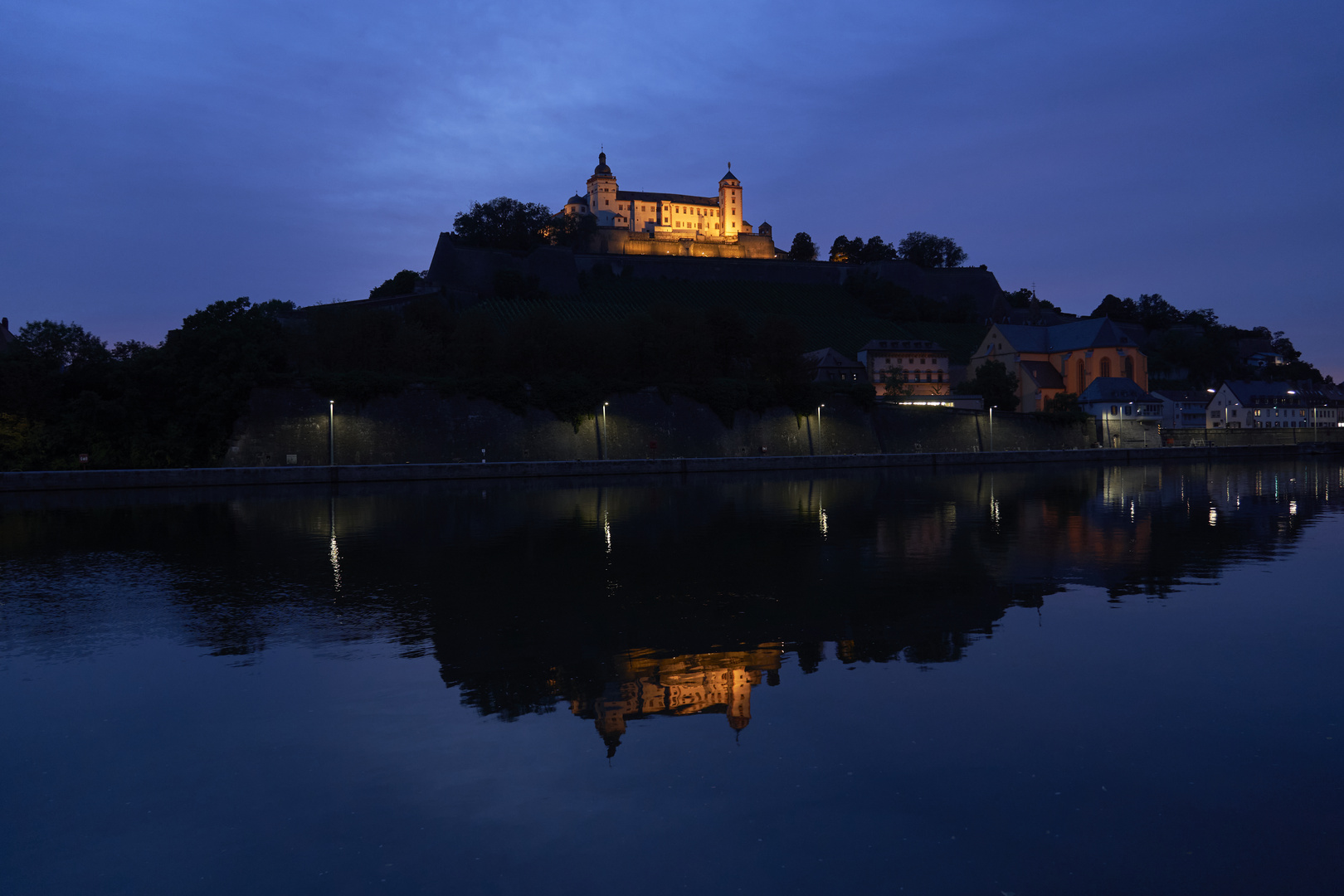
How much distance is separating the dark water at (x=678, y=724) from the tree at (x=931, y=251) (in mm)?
114092

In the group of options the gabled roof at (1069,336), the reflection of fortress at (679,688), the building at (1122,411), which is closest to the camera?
the reflection of fortress at (679,688)

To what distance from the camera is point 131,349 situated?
4472 centimetres

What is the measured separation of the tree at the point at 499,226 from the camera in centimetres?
9988

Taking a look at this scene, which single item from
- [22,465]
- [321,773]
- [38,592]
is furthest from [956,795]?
[22,465]

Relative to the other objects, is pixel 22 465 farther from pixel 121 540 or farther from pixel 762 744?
pixel 762 744

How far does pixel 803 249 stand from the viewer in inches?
4764

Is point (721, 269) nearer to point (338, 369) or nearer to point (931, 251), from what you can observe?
point (931, 251)

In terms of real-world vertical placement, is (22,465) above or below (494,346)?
below

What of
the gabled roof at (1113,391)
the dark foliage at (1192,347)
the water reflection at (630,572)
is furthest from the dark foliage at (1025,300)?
the water reflection at (630,572)

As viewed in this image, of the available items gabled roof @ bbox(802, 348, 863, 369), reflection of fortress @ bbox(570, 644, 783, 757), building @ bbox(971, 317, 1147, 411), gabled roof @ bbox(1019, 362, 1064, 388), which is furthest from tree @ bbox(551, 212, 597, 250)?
reflection of fortress @ bbox(570, 644, 783, 757)

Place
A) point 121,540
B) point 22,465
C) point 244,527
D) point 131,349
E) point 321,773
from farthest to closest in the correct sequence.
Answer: point 131,349 < point 22,465 < point 244,527 < point 121,540 < point 321,773

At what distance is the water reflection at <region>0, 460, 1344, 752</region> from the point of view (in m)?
8.45

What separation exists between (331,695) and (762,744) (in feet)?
12.2

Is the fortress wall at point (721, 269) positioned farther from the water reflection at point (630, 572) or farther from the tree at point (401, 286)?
the water reflection at point (630, 572)
